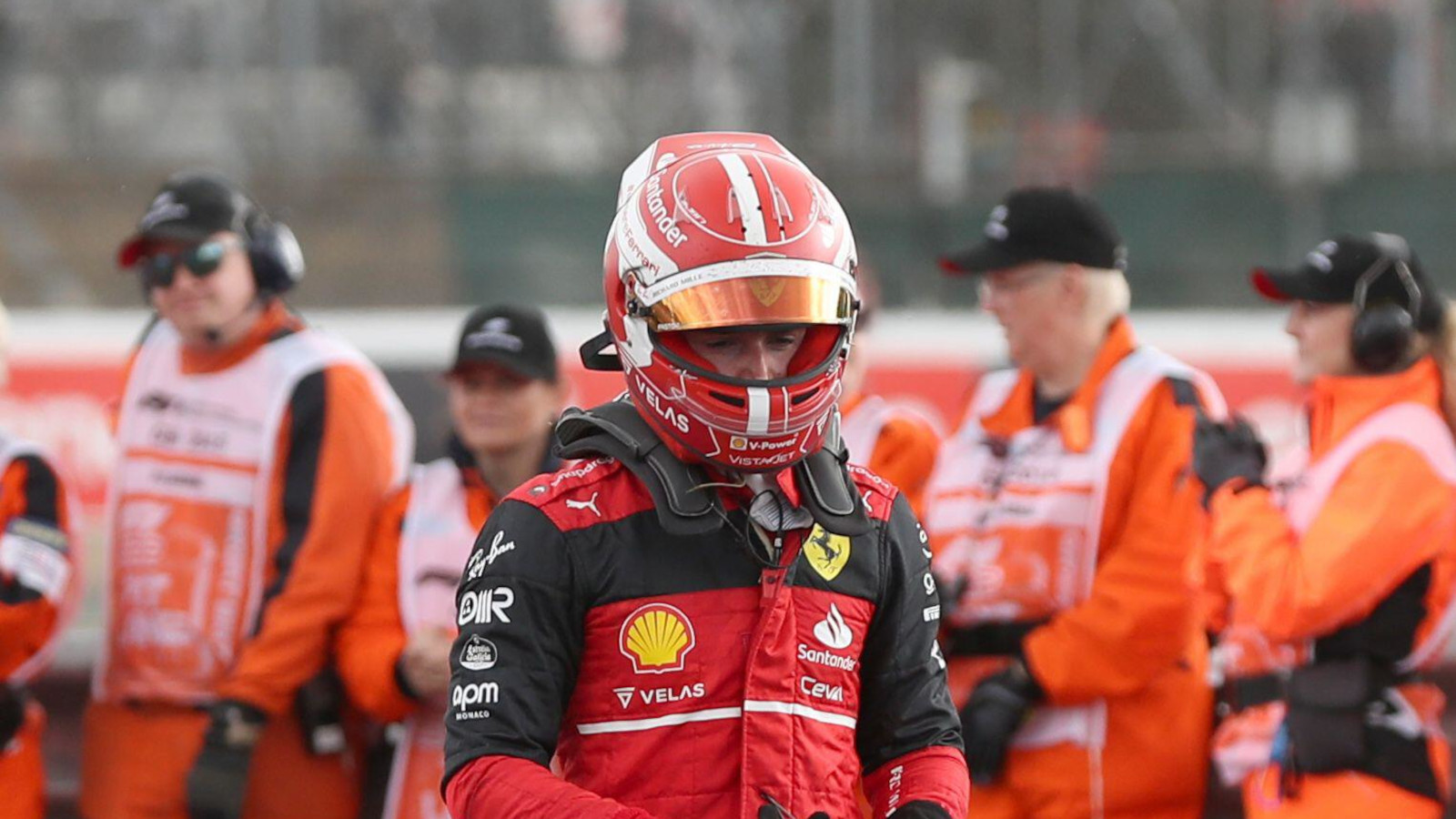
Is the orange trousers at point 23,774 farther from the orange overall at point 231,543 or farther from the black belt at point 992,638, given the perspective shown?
the black belt at point 992,638

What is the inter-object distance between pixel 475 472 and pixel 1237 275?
7.81 meters

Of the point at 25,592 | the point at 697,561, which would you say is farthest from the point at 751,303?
the point at 25,592

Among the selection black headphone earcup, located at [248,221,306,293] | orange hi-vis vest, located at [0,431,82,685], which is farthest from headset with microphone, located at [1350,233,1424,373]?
orange hi-vis vest, located at [0,431,82,685]

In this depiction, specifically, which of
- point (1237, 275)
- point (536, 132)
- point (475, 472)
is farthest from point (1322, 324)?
point (536, 132)

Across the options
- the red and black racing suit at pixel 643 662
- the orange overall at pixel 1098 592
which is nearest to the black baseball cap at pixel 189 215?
the orange overall at pixel 1098 592

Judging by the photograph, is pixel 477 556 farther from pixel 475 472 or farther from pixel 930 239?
pixel 930 239

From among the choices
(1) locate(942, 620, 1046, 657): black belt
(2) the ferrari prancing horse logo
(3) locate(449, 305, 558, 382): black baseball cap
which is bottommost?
(1) locate(942, 620, 1046, 657): black belt

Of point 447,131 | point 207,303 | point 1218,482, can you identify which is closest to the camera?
point 1218,482

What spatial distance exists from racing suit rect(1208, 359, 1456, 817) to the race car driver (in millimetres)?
1770

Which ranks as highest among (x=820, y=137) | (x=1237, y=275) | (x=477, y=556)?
(x=477, y=556)

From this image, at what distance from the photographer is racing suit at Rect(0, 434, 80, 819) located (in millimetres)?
4613

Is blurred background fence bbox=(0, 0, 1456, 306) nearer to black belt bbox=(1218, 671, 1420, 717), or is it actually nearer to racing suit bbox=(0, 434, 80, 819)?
racing suit bbox=(0, 434, 80, 819)

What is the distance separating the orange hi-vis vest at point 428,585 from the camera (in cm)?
470

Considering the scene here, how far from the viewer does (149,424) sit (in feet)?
16.7
